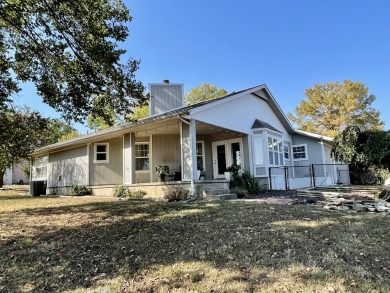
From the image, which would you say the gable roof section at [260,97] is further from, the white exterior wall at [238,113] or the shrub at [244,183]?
the shrub at [244,183]

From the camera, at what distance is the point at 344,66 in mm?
26875

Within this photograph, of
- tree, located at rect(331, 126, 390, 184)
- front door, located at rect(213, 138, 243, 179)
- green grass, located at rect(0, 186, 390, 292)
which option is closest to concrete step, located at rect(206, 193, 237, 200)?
green grass, located at rect(0, 186, 390, 292)

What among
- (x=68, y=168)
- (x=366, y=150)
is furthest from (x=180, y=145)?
(x=366, y=150)

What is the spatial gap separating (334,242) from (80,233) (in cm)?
457

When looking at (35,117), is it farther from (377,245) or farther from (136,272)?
(377,245)

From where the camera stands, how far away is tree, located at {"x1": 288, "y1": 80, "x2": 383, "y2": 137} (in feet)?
93.2

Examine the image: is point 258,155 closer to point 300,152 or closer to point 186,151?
point 186,151

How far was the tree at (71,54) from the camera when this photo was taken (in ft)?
22.3

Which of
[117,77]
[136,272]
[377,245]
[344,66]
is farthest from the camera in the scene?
[344,66]

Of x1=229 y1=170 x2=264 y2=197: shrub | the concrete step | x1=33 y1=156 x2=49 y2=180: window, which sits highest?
x1=33 y1=156 x2=49 y2=180: window

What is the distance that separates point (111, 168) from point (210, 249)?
1101cm

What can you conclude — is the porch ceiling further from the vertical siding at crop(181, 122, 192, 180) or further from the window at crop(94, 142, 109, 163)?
the window at crop(94, 142, 109, 163)

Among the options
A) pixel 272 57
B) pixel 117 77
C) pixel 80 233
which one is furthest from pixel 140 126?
pixel 272 57

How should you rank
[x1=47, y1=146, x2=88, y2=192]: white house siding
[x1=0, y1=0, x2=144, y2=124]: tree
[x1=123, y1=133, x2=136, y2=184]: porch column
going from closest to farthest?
[x1=0, y1=0, x2=144, y2=124]: tree
[x1=123, y1=133, x2=136, y2=184]: porch column
[x1=47, y1=146, x2=88, y2=192]: white house siding
